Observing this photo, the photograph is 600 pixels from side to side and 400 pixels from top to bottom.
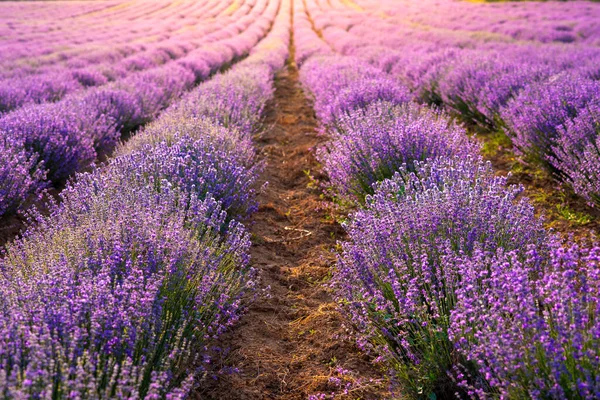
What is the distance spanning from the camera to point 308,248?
12.2 ft

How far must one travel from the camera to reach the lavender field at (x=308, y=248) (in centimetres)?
164

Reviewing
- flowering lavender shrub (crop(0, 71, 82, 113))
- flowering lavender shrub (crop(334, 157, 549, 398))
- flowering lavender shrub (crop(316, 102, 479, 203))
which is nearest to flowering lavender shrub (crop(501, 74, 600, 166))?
flowering lavender shrub (crop(316, 102, 479, 203))

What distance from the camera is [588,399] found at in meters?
1.40

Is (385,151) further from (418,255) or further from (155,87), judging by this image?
(155,87)

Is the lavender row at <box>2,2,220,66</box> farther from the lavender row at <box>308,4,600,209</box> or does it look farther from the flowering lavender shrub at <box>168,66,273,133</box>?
the lavender row at <box>308,4,600,209</box>

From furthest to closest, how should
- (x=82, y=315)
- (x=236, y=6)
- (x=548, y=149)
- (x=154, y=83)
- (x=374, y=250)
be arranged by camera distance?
(x=236, y=6), (x=154, y=83), (x=548, y=149), (x=374, y=250), (x=82, y=315)

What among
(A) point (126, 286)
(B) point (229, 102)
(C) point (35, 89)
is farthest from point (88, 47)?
(A) point (126, 286)

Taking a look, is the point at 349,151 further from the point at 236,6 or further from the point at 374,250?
the point at 236,6

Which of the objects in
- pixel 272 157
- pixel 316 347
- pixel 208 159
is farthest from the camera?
pixel 272 157

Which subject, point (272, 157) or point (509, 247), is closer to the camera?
point (509, 247)

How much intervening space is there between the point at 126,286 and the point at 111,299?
73 millimetres

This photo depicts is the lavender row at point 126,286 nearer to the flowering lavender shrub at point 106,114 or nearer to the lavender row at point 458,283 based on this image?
the lavender row at point 458,283

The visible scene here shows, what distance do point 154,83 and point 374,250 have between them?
5.91m

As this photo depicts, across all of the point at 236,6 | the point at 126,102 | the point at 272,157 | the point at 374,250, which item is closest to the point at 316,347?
the point at 374,250
